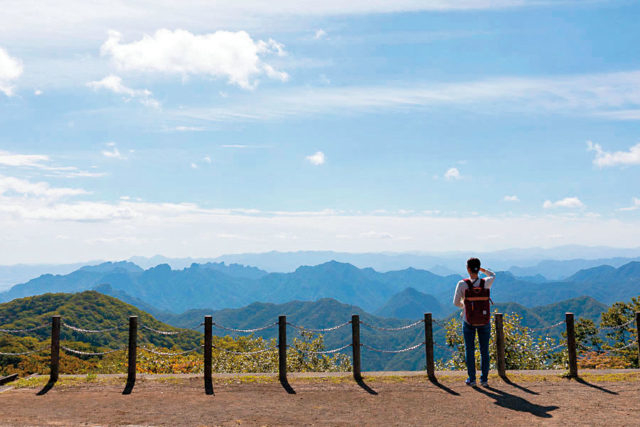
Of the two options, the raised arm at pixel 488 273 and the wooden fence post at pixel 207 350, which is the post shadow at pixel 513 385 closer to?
the raised arm at pixel 488 273

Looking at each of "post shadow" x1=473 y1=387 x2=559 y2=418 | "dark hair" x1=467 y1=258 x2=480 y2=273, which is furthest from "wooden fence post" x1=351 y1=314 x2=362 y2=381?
"dark hair" x1=467 y1=258 x2=480 y2=273

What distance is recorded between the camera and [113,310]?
4166 inches

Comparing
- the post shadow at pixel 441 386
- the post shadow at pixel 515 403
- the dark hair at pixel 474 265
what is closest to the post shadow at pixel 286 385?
the post shadow at pixel 441 386

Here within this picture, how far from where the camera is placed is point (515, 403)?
8977 mm

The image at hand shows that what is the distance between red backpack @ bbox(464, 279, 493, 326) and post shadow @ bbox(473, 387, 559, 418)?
141 centimetres

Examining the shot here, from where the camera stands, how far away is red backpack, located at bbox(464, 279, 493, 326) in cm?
993

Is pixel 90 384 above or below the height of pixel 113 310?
above

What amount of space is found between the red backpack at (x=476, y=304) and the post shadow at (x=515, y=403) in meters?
1.41

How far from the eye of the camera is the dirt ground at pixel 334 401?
8.13 m

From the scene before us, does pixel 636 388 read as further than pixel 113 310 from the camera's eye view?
No

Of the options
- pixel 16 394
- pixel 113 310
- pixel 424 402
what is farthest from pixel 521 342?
pixel 113 310

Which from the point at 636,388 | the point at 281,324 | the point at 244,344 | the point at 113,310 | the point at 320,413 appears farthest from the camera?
the point at 113,310

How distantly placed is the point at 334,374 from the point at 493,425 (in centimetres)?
508

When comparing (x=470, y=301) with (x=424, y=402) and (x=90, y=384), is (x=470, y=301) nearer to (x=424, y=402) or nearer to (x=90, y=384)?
(x=424, y=402)
